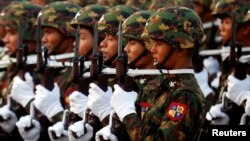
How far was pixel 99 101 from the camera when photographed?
1127 cm

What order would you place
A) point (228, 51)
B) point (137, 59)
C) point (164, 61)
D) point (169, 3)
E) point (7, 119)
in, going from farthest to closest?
point (7, 119)
point (169, 3)
point (228, 51)
point (137, 59)
point (164, 61)

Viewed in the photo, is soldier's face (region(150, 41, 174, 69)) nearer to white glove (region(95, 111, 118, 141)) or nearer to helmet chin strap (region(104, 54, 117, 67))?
white glove (region(95, 111, 118, 141))

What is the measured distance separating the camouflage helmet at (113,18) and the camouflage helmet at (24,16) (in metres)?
2.71

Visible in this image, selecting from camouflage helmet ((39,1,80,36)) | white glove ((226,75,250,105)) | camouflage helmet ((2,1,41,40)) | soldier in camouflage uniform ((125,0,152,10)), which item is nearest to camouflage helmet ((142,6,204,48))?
white glove ((226,75,250,105))

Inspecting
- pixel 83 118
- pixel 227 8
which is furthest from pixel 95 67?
pixel 227 8

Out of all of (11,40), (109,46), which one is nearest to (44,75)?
(109,46)

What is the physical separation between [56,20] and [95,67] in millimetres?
2553

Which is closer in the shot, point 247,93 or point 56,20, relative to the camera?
point 247,93

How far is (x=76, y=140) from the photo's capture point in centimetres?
1146

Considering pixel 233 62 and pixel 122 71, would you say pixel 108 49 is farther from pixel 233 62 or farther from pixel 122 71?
pixel 233 62

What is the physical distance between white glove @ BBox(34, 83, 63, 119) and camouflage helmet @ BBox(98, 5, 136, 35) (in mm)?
1212

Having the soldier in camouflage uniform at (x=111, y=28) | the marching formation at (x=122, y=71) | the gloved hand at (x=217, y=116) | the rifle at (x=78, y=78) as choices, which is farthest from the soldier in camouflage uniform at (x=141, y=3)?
the rifle at (x=78, y=78)

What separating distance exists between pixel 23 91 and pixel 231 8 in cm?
286

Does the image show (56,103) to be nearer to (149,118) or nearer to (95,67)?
(95,67)
